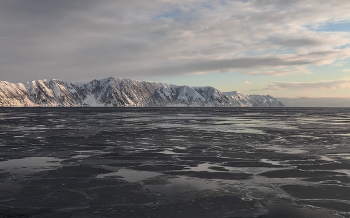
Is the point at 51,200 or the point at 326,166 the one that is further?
the point at 326,166

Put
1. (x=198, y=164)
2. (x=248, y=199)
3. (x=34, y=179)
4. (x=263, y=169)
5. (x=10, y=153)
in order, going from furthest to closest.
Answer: (x=10, y=153), (x=198, y=164), (x=263, y=169), (x=34, y=179), (x=248, y=199)

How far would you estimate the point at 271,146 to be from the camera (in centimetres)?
2273

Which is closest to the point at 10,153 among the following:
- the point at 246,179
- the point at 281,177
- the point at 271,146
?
the point at 246,179

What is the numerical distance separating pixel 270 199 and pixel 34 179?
29.9 feet

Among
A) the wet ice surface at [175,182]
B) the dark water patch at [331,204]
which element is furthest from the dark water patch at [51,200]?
the dark water patch at [331,204]

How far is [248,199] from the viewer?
9.88 metres

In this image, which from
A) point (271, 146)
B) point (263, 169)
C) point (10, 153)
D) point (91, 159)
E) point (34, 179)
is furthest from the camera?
point (271, 146)

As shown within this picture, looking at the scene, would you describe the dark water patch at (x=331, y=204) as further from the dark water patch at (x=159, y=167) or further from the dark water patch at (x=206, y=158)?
the dark water patch at (x=206, y=158)

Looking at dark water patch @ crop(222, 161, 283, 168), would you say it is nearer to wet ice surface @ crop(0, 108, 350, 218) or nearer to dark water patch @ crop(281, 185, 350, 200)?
wet ice surface @ crop(0, 108, 350, 218)

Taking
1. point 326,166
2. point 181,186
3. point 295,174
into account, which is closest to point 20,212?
point 181,186

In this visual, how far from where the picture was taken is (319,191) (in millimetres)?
10852

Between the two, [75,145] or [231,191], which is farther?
[75,145]

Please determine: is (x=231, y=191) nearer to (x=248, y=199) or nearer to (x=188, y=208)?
(x=248, y=199)

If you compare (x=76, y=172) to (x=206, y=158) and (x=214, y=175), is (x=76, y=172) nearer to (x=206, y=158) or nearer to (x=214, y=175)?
(x=214, y=175)
